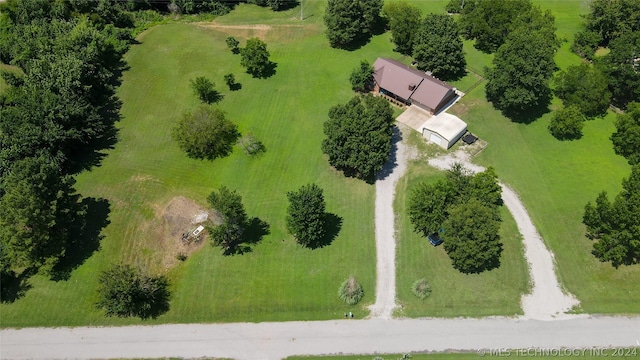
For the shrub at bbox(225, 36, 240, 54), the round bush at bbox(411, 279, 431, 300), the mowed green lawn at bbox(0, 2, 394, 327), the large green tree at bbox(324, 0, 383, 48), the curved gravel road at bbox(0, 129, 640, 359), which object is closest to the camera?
the curved gravel road at bbox(0, 129, 640, 359)

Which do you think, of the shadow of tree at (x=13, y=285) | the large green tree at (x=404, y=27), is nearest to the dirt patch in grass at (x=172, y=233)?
the shadow of tree at (x=13, y=285)

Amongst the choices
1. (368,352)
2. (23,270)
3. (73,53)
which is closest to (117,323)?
(23,270)

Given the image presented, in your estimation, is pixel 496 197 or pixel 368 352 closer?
pixel 368 352

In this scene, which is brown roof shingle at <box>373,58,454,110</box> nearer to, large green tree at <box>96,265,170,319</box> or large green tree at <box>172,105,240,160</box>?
large green tree at <box>172,105,240,160</box>

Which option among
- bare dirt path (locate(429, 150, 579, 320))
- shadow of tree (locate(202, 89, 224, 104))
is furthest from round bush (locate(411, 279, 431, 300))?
shadow of tree (locate(202, 89, 224, 104))

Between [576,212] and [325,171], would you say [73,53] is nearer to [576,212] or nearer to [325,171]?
[325,171]

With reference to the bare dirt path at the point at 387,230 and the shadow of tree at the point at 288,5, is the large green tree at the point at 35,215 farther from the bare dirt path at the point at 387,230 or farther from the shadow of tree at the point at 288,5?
the shadow of tree at the point at 288,5
